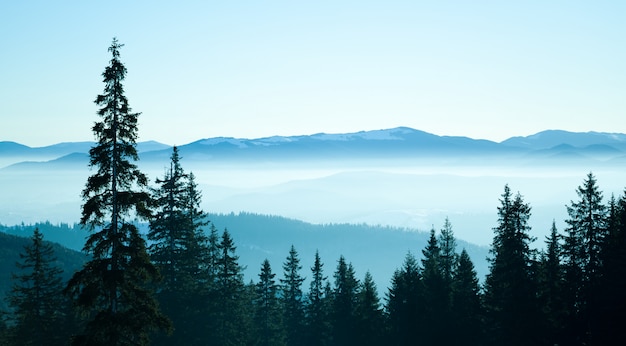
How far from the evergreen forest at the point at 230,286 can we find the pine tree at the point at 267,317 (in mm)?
151

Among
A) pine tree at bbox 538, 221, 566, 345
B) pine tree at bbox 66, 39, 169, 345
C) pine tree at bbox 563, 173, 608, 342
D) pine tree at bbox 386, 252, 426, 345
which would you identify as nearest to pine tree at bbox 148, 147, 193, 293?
pine tree at bbox 66, 39, 169, 345

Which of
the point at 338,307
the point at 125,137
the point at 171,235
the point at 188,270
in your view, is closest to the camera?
the point at 125,137

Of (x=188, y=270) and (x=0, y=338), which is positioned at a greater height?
(x=188, y=270)

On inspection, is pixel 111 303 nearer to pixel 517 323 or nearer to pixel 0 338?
pixel 517 323

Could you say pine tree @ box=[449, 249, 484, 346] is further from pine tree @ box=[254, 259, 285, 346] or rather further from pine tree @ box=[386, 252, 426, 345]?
pine tree @ box=[254, 259, 285, 346]

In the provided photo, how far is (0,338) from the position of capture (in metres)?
45.3

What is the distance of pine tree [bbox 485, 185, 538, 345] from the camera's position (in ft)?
114

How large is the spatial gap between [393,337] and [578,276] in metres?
19.8

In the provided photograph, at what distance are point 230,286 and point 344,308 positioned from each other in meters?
16.7

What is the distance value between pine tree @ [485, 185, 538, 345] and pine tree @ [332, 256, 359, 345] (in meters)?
19.8

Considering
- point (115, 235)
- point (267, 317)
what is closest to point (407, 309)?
point (267, 317)

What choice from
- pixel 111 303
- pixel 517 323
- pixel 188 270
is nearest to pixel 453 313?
pixel 517 323

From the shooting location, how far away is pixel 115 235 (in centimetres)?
1980

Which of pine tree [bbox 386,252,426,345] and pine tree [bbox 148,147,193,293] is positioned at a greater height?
pine tree [bbox 148,147,193,293]
